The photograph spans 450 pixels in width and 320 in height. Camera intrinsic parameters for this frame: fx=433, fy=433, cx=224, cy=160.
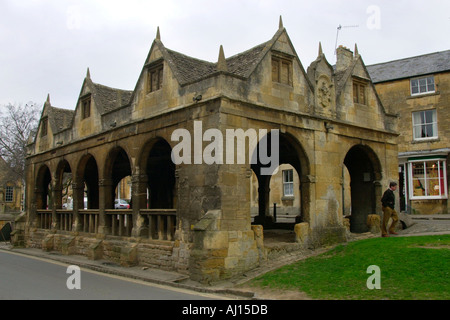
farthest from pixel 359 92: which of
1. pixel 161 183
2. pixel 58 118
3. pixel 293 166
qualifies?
pixel 58 118

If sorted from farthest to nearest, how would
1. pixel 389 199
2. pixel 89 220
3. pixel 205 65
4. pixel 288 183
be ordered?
pixel 288 183, pixel 89 220, pixel 205 65, pixel 389 199

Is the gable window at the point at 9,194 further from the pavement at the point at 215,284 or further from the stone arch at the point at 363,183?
the stone arch at the point at 363,183

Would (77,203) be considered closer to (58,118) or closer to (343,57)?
(58,118)

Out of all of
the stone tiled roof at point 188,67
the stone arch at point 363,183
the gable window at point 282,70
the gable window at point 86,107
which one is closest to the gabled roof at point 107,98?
the gable window at point 86,107

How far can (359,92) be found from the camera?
1653 centimetres

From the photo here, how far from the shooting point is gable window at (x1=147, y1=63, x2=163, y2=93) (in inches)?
569

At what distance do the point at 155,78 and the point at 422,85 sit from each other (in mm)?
20541

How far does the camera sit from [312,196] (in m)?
13.9

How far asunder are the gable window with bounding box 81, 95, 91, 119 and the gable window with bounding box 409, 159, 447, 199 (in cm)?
2002

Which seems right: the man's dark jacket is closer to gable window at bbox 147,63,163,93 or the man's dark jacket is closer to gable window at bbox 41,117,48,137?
gable window at bbox 147,63,163,93
